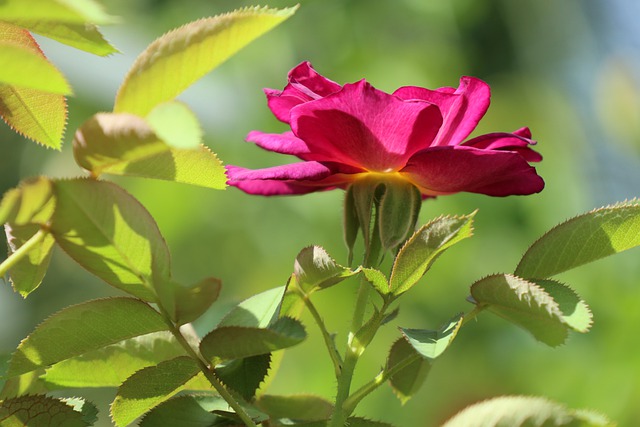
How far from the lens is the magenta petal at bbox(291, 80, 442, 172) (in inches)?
16.4

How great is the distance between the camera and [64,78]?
Answer: 0.31 m

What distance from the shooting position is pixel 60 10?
28 cm

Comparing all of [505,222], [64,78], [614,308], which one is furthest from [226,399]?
[505,222]

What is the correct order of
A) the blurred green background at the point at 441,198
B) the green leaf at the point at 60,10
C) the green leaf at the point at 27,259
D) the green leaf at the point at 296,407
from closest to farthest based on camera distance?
the green leaf at the point at 60,10 < the green leaf at the point at 27,259 < the green leaf at the point at 296,407 < the blurred green background at the point at 441,198

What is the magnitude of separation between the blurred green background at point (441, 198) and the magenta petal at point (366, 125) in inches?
33.4

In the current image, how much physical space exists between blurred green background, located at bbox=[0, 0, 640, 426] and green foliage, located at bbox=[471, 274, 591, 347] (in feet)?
3.04

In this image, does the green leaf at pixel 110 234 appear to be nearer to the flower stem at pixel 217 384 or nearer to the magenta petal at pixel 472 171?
the flower stem at pixel 217 384

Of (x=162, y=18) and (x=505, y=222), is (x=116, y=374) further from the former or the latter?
(x=162, y=18)

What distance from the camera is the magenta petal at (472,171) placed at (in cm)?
41

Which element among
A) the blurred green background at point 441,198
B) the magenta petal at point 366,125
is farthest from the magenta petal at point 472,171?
the blurred green background at point 441,198

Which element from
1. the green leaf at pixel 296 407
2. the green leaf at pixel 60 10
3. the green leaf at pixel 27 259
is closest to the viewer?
the green leaf at pixel 60 10

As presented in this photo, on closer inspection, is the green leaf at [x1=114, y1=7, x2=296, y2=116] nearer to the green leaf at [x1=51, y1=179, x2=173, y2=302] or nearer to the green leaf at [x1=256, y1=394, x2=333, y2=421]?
the green leaf at [x1=51, y1=179, x2=173, y2=302]

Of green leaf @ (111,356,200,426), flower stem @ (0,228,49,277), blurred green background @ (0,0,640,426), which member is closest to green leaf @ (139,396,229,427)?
green leaf @ (111,356,200,426)

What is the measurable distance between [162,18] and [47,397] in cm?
203
